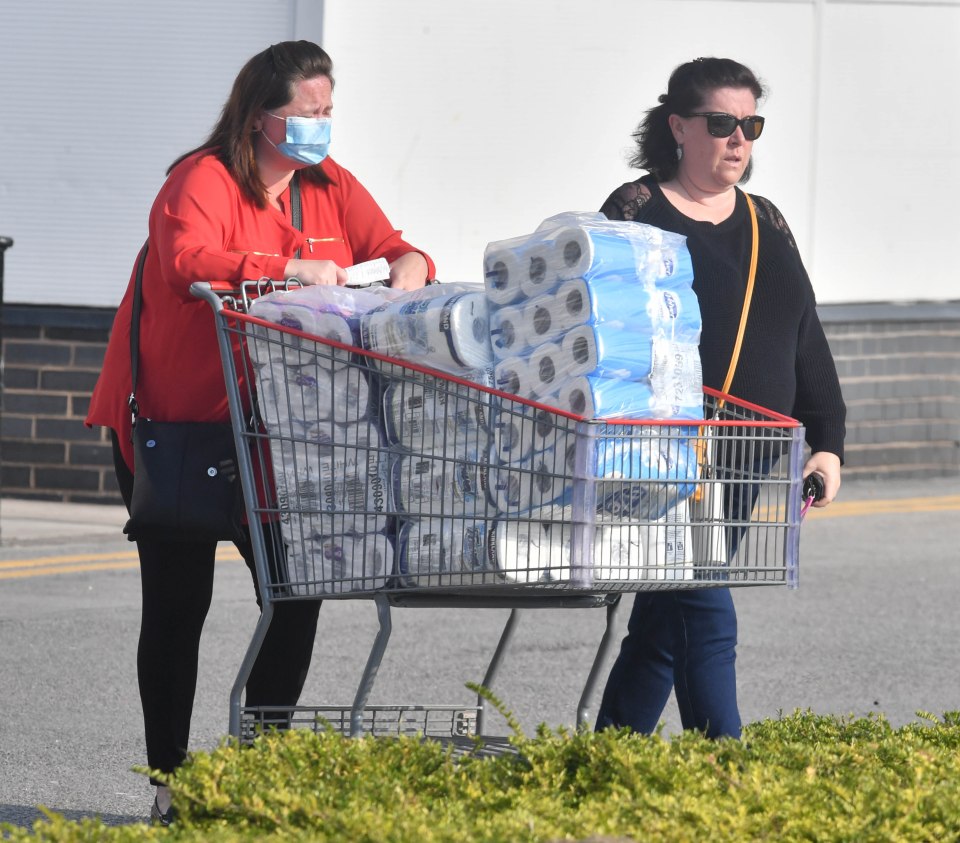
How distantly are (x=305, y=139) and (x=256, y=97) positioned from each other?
0.17 meters

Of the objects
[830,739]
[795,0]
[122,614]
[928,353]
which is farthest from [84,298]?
[830,739]

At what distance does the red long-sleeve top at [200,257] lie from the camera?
402cm

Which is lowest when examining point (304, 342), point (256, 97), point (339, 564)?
point (339, 564)

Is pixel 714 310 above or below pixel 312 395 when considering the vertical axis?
above

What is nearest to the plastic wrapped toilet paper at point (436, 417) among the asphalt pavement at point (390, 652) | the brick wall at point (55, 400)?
the asphalt pavement at point (390, 652)

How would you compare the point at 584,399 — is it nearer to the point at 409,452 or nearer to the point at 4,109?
the point at 409,452

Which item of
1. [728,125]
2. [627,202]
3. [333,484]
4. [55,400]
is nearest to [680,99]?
[728,125]

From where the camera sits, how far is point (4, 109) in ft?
34.7

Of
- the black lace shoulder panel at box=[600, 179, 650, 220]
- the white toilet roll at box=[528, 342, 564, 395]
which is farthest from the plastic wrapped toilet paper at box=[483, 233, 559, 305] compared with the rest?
the black lace shoulder panel at box=[600, 179, 650, 220]

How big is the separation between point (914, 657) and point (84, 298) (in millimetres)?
5657

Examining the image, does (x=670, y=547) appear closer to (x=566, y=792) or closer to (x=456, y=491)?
(x=456, y=491)

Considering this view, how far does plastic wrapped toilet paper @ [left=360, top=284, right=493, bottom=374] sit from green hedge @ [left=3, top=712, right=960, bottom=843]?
0.81m

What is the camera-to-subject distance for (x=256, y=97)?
13.9 feet

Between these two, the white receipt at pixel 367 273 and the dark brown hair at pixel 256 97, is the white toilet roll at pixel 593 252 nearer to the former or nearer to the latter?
the white receipt at pixel 367 273
